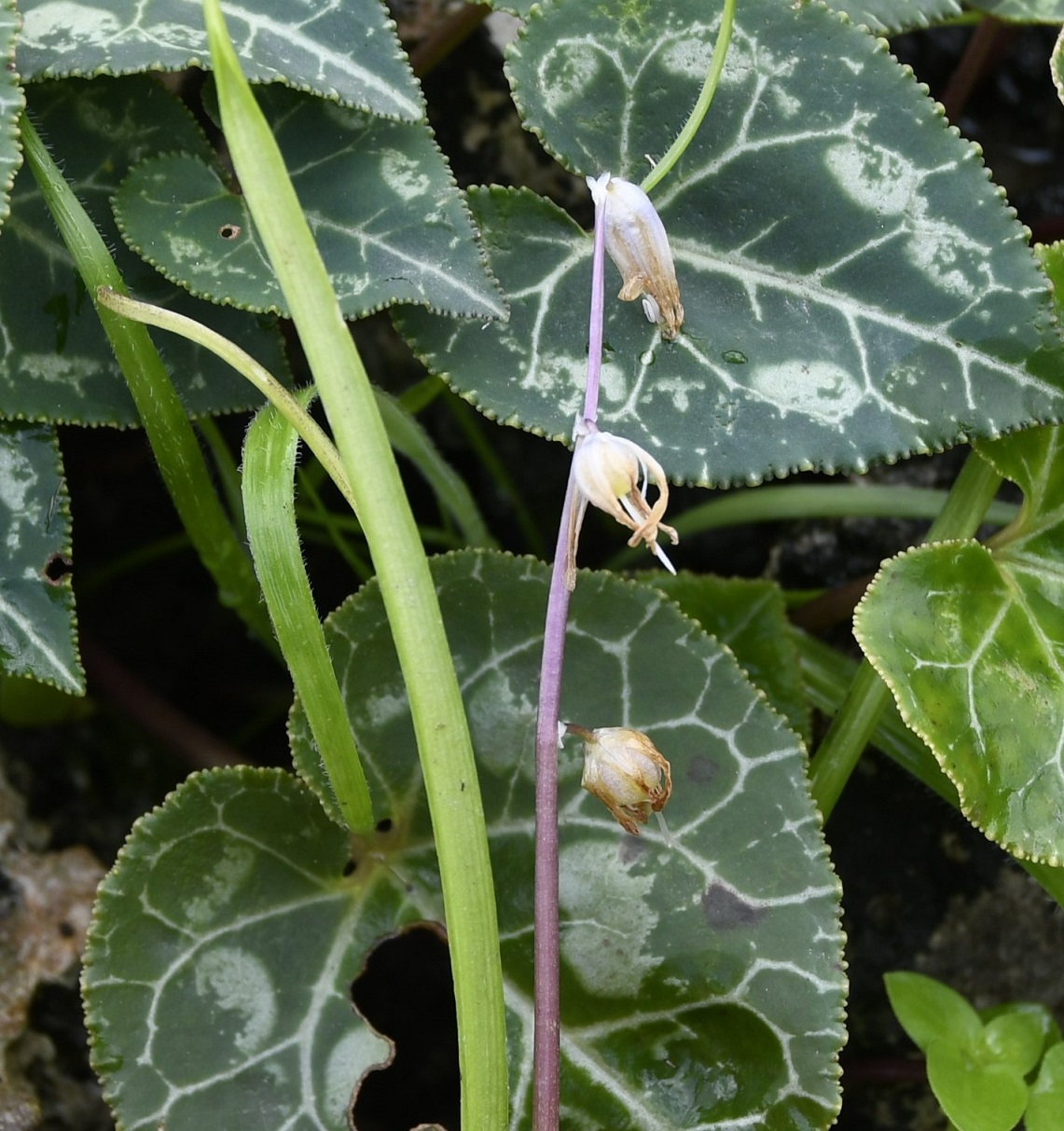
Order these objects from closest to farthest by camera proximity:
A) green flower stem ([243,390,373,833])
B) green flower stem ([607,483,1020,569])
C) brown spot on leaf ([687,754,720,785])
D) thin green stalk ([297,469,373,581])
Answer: green flower stem ([243,390,373,833]) < brown spot on leaf ([687,754,720,785]) < thin green stalk ([297,469,373,581]) < green flower stem ([607,483,1020,569])

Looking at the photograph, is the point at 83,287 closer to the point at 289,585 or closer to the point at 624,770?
the point at 289,585

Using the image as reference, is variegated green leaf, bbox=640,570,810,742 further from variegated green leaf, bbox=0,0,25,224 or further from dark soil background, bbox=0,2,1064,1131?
variegated green leaf, bbox=0,0,25,224

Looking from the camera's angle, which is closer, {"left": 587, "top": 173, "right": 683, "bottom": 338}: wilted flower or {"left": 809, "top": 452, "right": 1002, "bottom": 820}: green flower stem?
{"left": 587, "top": 173, "right": 683, "bottom": 338}: wilted flower

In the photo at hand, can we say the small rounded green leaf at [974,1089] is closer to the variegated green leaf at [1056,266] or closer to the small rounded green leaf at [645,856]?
the small rounded green leaf at [645,856]

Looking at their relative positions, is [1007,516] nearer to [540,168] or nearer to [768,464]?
[768,464]

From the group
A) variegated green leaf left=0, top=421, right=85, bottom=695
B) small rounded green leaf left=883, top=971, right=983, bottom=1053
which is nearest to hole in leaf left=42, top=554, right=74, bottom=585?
variegated green leaf left=0, top=421, right=85, bottom=695

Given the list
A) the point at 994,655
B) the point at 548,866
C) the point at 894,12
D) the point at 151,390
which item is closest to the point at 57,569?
the point at 151,390
